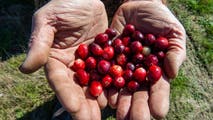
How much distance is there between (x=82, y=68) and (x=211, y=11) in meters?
2.39

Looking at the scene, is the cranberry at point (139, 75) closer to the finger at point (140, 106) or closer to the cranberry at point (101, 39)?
the finger at point (140, 106)

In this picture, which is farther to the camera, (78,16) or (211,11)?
(211,11)

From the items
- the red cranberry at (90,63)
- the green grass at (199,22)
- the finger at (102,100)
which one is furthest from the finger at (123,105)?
the green grass at (199,22)

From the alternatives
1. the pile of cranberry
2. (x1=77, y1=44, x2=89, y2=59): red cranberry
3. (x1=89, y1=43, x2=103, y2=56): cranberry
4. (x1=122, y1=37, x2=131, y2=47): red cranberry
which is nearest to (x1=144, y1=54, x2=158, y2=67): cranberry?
the pile of cranberry

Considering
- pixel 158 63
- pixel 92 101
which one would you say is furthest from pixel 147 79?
pixel 92 101

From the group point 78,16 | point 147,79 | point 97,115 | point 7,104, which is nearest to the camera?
point 97,115

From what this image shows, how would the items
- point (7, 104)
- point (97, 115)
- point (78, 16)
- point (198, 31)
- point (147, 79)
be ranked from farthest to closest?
point (198, 31) → point (7, 104) → point (78, 16) → point (147, 79) → point (97, 115)

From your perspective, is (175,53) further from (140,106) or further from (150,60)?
(140,106)

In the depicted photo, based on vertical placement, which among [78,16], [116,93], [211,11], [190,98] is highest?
[78,16]

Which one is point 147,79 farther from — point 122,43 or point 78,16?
point 78,16

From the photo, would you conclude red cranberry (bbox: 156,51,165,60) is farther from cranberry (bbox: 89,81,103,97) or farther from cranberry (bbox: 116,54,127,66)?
cranberry (bbox: 89,81,103,97)

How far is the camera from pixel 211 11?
571 centimetres

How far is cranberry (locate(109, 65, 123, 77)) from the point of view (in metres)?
4.06

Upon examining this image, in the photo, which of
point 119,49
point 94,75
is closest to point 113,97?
point 94,75
